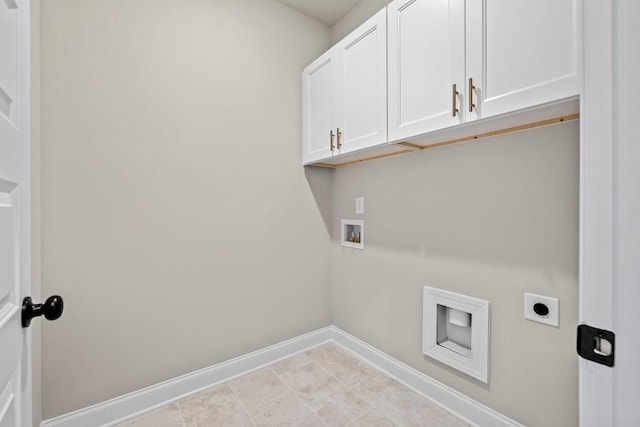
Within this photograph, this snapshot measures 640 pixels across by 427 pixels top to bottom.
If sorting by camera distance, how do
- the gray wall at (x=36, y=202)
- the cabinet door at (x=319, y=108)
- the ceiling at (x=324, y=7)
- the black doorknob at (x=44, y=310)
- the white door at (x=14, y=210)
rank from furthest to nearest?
the ceiling at (x=324, y=7)
the cabinet door at (x=319, y=108)
the gray wall at (x=36, y=202)
the black doorknob at (x=44, y=310)
the white door at (x=14, y=210)

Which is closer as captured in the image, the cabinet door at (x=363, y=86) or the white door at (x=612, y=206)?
the white door at (x=612, y=206)

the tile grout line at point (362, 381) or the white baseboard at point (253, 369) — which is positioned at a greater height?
the white baseboard at point (253, 369)

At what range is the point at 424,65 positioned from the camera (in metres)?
1.39

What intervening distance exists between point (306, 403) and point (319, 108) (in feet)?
6.25

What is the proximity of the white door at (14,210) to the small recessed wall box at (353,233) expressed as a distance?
1777 millimetres

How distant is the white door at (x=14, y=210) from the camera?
563mm

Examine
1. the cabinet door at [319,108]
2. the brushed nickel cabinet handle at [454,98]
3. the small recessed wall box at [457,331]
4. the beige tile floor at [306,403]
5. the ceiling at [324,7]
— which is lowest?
the beige tile floor at [306,403]

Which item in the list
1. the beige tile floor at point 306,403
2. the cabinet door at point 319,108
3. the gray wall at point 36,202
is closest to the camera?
the gray wall at point 36,202

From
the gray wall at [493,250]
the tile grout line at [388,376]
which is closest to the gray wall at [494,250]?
the gray wall at [493,250]

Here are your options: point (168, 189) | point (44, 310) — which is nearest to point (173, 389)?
point (168, 189)

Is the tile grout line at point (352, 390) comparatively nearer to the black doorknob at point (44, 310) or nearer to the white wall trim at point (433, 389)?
the white wall trim at point (433, 389)

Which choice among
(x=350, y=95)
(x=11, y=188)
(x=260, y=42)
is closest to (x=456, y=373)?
(x=350, y=95)

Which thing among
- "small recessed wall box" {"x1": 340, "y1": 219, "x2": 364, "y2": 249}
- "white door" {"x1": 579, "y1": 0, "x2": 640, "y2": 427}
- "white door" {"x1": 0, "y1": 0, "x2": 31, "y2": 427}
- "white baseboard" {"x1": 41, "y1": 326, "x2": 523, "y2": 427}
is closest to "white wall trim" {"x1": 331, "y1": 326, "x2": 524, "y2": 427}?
"white baseboard" {"x1": 41, "y1": 326, "x2": 523, "y2": 427}

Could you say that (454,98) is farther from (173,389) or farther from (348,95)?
(173,389)
